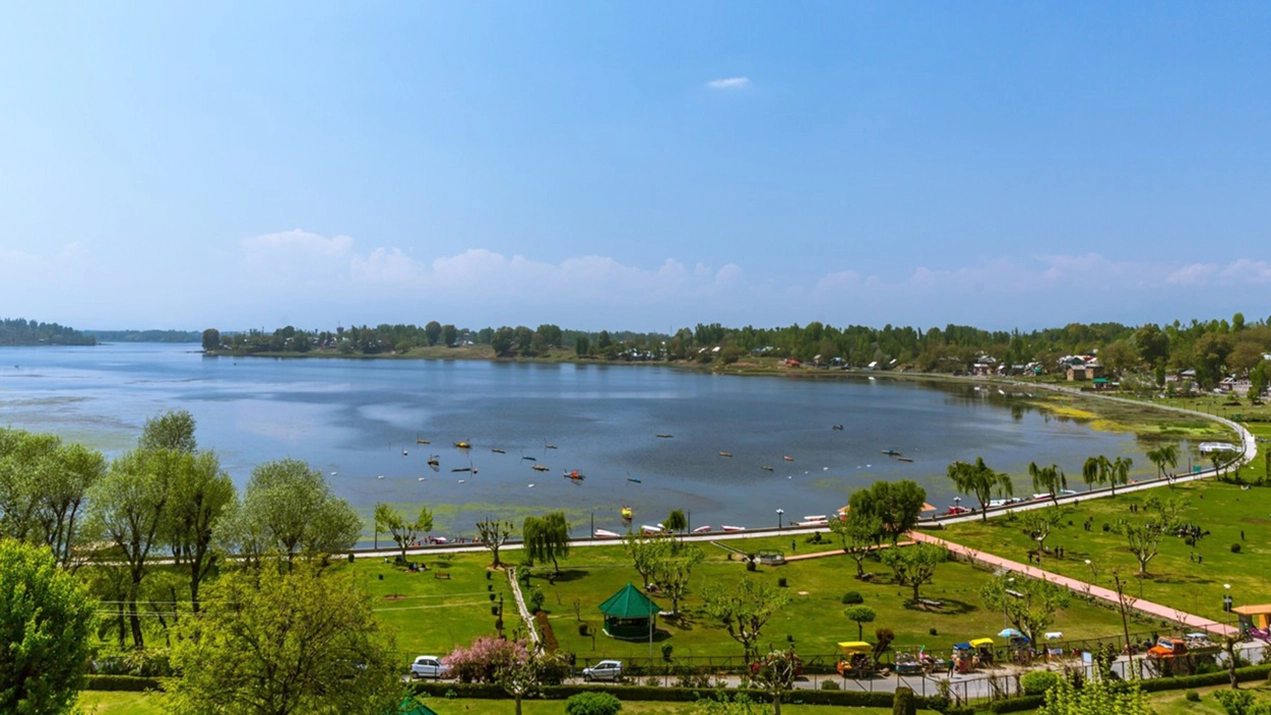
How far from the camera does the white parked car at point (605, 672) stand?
1148 inches

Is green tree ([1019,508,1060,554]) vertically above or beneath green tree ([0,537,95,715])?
beneath

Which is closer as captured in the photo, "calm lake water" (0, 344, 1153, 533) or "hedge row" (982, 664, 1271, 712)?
"hedge row" (982, 664, 1271, 712)

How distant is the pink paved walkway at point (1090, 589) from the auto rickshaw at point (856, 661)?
33.9 ft

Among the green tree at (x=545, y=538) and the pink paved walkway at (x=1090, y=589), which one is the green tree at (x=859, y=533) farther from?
the green tree at (x=545, y=538)

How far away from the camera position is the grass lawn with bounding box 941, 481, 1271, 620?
40562mm

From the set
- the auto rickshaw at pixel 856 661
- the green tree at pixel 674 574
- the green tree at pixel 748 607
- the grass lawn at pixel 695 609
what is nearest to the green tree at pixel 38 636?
the grass lawn at pixel 695 609

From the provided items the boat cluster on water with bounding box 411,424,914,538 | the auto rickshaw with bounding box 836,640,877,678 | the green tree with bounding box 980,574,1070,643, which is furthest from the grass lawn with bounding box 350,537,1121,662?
the boat cluster on water with bounding box 411,424,914,538

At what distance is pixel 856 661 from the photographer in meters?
29.8

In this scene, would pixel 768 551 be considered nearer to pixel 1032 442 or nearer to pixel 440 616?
pixel 440 616

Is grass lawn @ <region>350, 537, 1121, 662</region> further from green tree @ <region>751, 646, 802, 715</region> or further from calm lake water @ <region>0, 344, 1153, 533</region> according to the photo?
calm lake water @ <region>0, 344, 1153, 533</region>

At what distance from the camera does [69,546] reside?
121ft

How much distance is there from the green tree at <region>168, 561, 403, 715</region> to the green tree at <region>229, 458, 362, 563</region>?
15.8 metres

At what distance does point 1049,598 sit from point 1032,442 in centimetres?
9467

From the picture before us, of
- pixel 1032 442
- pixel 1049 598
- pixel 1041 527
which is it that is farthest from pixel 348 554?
pixel 1032 442
